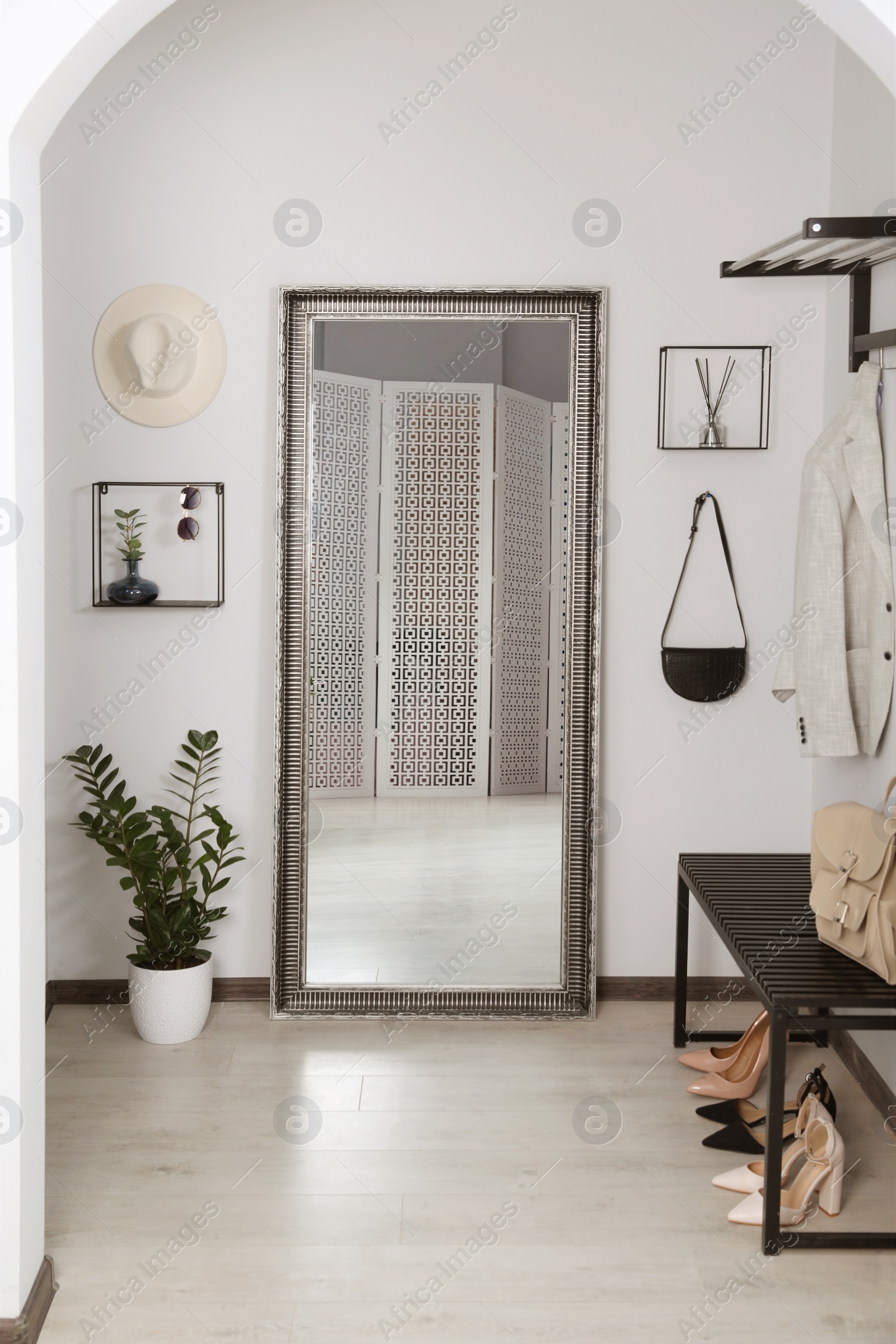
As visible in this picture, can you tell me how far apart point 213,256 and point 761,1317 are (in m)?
2.92

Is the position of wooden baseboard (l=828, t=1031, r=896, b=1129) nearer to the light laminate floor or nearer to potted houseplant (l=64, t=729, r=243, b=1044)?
the light laminate floor

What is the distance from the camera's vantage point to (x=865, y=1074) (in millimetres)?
2766

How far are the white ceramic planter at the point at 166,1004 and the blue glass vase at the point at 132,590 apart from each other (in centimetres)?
105

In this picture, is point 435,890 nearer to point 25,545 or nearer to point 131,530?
point 131,530

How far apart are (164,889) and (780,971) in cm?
170

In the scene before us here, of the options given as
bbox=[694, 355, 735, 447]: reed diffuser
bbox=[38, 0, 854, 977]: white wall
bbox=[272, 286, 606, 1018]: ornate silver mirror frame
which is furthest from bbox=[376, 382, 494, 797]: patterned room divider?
bbox=[694, 355, 735, 447]: reed diffuser

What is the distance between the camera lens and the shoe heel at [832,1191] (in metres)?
2.21

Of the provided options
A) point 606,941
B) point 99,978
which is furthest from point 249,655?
point 606,941

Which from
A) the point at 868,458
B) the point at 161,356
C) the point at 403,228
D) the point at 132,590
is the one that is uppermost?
the point at 403,228

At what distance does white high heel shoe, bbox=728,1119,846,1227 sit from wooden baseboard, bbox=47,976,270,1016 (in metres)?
1.57

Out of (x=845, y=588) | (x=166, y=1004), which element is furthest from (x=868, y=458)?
(x=166, y=1004)

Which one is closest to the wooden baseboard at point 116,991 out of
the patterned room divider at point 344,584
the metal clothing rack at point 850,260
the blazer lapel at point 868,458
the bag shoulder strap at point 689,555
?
the patterned room divider at point 344,584

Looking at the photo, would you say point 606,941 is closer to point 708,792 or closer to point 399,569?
point 708,792

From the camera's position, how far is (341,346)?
3.09m
